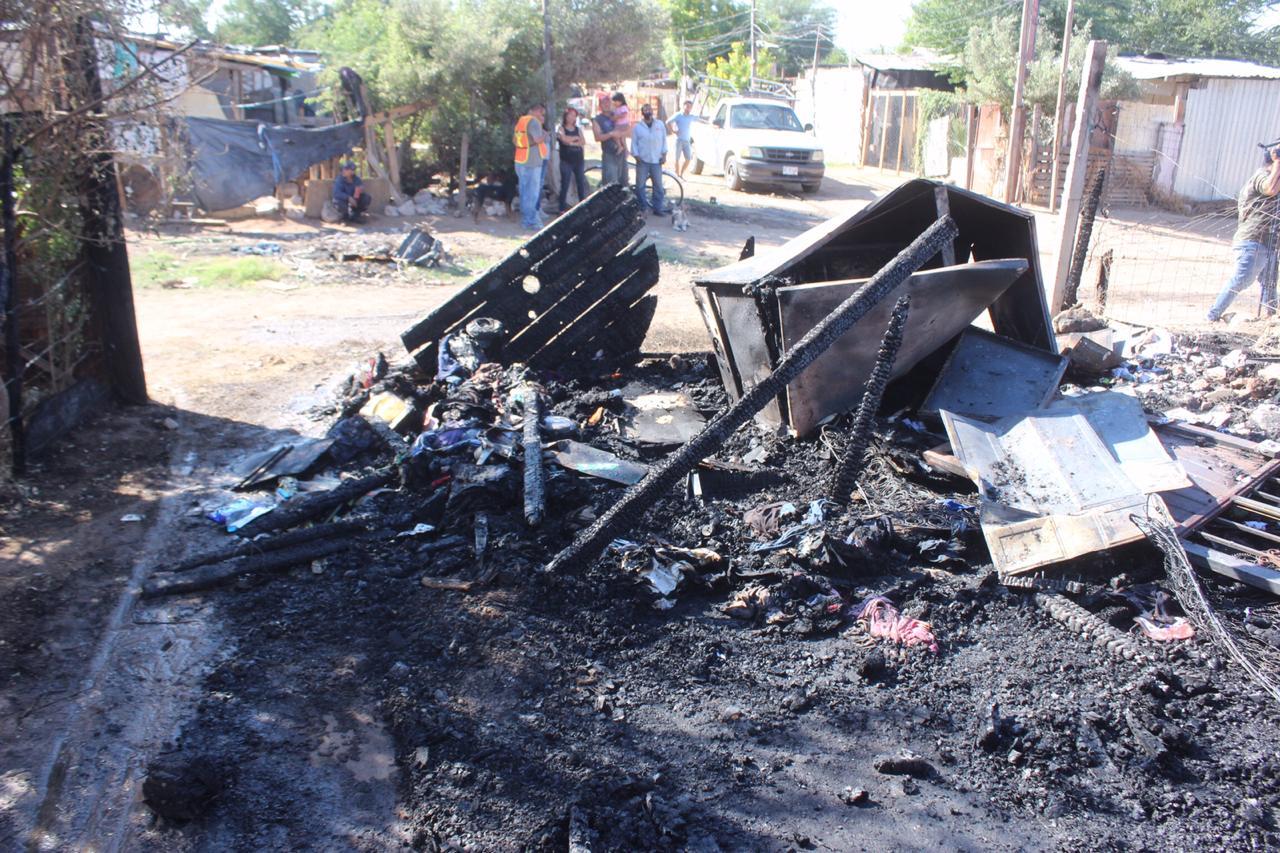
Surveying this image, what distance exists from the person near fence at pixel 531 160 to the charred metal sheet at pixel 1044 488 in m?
10.2

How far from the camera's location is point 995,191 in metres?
17.5

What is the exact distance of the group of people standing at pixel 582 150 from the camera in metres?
14.3

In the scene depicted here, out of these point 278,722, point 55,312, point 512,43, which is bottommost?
point 278,722

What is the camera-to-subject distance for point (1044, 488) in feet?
16.3

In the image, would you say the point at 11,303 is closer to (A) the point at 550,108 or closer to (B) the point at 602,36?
(A) the point at 550,108

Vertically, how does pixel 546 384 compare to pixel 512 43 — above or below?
below

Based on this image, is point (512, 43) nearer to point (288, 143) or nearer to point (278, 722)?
point (288, 143)

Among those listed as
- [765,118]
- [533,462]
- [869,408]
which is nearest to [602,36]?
[765,118]

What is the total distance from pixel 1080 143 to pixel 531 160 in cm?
835

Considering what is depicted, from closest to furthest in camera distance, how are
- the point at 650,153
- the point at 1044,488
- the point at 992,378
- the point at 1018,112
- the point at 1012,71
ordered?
the point at 1044,488 < the point at 992,378 < the point at 1018,112 < the point at 650,153 < the point at 1012,71

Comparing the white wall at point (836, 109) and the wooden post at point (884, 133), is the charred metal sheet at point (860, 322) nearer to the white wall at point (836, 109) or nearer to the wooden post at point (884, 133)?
the wooden post at point (884, 133)

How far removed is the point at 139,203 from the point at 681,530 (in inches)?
515

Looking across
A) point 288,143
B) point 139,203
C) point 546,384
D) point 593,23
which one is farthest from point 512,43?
point 546,384

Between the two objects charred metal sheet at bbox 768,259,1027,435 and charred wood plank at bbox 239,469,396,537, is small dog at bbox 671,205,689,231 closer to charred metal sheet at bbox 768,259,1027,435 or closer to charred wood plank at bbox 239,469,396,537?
charred metal sheet at bbox 768,259,1027,435
